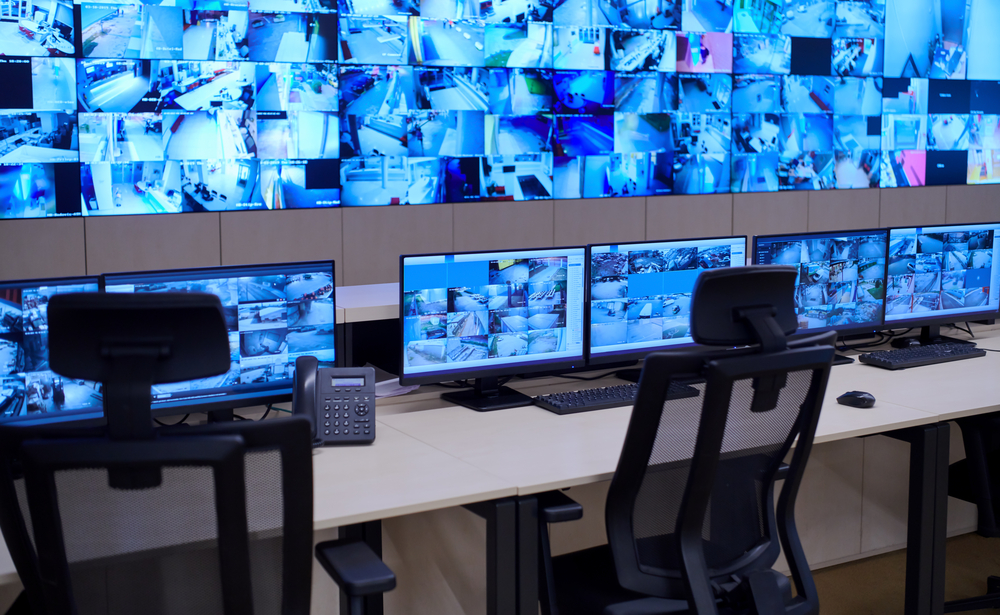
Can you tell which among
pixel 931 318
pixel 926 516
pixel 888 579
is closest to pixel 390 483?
pixel 926 516

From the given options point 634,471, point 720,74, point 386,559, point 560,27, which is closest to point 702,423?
point 634,471

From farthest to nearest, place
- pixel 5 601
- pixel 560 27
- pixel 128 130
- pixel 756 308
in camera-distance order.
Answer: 1. pixel 560 27
2. pixel 128 130
3. pixel 5 601
4. pixel 756 308

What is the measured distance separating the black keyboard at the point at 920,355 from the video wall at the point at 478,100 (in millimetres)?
2544

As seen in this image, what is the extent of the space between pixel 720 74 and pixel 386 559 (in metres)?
4.14

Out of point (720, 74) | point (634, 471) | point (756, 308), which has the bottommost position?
point (634, 471)

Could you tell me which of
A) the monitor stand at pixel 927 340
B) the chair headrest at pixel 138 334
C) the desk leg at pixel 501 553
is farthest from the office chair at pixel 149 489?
the monitor stand at pixel 927 340

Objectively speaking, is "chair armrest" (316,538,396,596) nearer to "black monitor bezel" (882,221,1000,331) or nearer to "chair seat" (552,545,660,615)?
"chair seat" (552,545,660,615)

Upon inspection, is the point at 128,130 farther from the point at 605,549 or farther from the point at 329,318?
the point at 605,549

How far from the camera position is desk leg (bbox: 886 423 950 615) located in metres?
2.31

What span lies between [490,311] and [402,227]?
2.52 meters

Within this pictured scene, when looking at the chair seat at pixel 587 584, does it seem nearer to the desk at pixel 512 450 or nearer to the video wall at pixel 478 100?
the desk at pixel 512 450

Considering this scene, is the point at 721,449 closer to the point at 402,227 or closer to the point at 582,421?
the point at 582,421

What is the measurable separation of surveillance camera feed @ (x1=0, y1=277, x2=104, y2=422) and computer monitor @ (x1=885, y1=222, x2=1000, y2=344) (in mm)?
2567

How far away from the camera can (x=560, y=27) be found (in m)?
5.03
